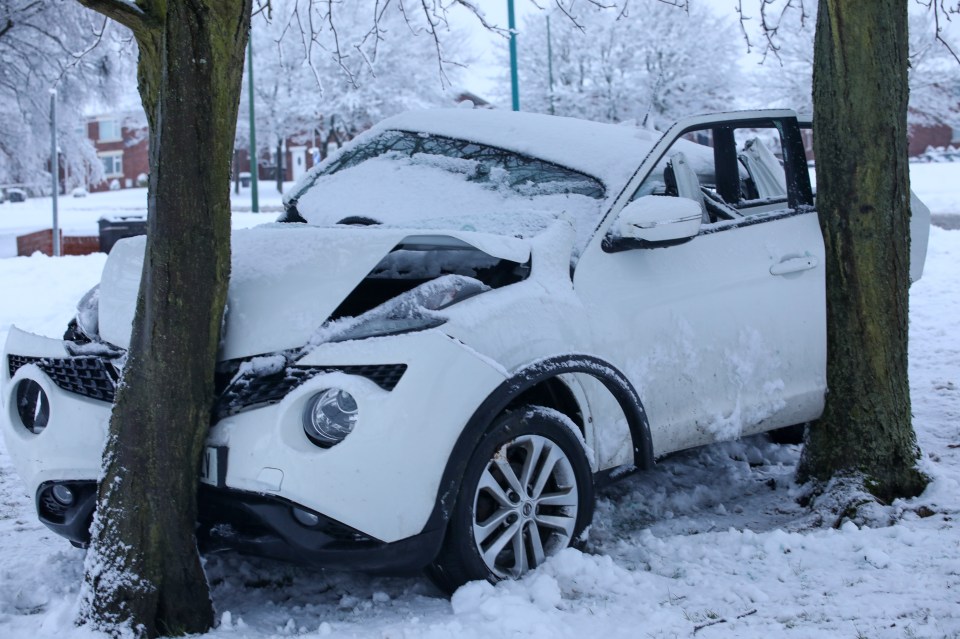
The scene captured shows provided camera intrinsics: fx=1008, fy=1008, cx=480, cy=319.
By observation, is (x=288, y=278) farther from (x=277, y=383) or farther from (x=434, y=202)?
(x=434, y=202)

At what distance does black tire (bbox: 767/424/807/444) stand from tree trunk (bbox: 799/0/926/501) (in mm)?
929

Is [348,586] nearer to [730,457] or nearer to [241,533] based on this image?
[241,533]

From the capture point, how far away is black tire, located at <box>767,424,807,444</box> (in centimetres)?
555

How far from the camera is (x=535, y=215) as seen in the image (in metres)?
4.17

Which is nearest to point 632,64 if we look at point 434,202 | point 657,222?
point 434,202

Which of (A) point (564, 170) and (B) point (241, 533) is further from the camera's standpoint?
(A) point (564, 170)

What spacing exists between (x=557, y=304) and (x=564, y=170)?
1.01 meters

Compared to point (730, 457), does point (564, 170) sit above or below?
above

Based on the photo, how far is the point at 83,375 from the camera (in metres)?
3.57

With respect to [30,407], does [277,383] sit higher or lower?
higher

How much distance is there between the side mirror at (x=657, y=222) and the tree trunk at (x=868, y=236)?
100 cm

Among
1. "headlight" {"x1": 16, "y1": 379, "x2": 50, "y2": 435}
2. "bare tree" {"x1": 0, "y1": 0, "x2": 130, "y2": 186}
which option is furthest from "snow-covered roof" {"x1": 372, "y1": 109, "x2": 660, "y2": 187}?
"bare tree" {"x1": 0, "y1": 0, "x2": 130, "y2": 186}

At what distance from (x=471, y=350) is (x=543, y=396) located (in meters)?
0.61

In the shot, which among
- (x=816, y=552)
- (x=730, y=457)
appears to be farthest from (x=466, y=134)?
(x=816, y=552)
